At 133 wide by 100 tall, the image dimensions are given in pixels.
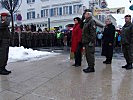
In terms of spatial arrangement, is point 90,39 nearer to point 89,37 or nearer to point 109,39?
point 89,37

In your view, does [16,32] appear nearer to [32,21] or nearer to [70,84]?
[70,84]

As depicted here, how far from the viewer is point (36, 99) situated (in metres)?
5.85

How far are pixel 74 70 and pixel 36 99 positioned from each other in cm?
368

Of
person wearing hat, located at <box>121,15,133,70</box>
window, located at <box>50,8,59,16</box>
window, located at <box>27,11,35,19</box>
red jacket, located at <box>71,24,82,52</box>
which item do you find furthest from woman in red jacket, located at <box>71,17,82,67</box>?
window, located at <box>27,11,35,19</box>

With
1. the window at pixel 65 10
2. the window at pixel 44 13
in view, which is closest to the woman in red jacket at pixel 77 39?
the window at pixel 65 10

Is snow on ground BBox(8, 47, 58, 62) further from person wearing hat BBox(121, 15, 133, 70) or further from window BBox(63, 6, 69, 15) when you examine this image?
window BBox(63, 6, 69, 15)

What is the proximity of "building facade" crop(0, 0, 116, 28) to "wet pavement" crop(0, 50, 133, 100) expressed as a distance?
37532mm

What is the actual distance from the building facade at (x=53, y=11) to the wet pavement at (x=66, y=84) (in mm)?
37532

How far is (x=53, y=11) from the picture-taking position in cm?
5247

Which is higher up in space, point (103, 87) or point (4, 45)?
point (4, 45)

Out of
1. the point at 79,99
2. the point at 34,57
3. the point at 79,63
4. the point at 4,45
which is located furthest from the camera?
the point at 34,57

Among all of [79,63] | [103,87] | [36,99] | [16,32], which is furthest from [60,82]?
[16,32]

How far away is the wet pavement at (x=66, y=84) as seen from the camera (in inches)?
239

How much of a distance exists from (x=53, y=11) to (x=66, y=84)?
46054 millimetres
